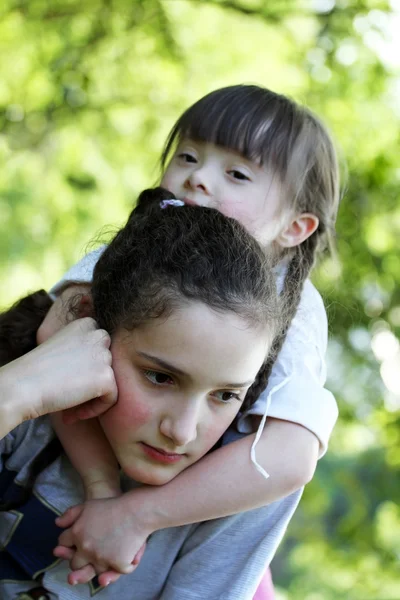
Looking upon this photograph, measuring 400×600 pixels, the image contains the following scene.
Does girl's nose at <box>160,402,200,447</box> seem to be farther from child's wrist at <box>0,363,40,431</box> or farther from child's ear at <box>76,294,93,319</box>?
child's ear at <box>76,294,93,319</box>

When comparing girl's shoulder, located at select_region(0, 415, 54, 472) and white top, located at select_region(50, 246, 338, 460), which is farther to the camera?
girl's shoulder, located at select_region(0, 415, 54, 472)

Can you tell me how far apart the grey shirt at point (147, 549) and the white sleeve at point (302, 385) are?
200mm

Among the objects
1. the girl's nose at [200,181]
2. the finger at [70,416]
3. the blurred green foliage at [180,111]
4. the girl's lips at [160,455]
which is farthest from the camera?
the blurred green foliage at [180,111]

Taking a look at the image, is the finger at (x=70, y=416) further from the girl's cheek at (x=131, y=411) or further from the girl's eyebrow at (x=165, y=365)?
the girl's eyebrow at (x=165, y=365)

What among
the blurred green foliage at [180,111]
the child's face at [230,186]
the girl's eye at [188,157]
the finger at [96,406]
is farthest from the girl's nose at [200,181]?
the blurred green foliage at [180,111]

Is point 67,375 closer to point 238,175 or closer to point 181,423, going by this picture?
point 181,423

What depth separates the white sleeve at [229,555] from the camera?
192 cm

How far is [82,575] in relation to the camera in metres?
1.80

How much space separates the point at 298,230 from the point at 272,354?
1.40 feet

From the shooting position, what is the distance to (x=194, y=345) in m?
1.61

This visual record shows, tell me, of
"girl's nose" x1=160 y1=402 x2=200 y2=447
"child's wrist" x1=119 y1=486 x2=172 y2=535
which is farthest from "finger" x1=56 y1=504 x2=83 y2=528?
"girl's nose" x1=160 y1=402 x2=200 y2=447

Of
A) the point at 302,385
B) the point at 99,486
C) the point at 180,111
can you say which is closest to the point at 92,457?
the point at 99,486

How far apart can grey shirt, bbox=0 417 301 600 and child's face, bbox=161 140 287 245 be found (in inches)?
24.8

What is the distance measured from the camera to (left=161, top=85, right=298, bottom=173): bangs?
211cm
